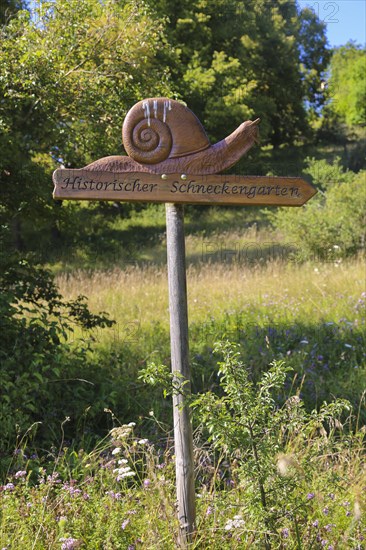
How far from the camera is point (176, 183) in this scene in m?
2.78

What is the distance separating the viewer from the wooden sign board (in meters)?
2.76

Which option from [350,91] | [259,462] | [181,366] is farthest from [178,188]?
[350,91]

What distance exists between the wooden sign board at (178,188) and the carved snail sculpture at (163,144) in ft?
0.13

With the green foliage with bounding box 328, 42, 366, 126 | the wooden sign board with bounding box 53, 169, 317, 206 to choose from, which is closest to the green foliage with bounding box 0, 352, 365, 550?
the wooden sign board with bounding box 53, 169, 317, 206

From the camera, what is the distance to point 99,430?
14.9 feet

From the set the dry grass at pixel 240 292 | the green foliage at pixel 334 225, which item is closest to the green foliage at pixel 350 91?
the green foliage at pixel 334 225

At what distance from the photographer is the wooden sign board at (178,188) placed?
2756mm

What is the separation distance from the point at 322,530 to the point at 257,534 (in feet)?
1.18

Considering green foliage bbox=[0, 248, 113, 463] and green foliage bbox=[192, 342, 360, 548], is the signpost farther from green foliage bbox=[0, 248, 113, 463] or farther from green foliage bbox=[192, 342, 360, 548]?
green foliage bbox=[0, 248, 113, 463]

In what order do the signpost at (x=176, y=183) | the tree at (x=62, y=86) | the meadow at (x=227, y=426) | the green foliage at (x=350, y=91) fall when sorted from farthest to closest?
the green foliage at (x=350, y=91)
the tree at (x=62, y=86)
the signpost at (x=176, y=183)
the meadow at (x=227, y=426)

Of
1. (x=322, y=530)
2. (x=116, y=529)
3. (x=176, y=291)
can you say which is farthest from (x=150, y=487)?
(x=176, y=291)

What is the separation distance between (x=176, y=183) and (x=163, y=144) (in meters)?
0.19

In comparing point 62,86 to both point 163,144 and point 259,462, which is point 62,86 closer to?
point 163,144

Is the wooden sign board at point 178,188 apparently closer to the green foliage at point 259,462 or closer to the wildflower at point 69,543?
the green foliage at point 259,462
